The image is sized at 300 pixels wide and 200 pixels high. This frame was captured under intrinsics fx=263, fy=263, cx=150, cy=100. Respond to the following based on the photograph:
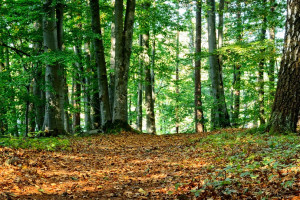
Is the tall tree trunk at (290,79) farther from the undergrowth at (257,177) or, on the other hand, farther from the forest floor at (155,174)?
the undergrowth at (257,177)

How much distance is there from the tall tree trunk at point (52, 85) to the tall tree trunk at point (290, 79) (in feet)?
27.6

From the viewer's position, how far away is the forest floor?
147 inches

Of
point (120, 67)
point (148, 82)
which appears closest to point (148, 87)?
point (148, 82)

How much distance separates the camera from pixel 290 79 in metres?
7.44

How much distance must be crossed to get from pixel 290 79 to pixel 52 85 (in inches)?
347

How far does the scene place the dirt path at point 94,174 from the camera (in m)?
4.25

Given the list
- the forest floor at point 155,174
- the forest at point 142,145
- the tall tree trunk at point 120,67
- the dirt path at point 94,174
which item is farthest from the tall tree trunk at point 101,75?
the forest floor at point 155,174

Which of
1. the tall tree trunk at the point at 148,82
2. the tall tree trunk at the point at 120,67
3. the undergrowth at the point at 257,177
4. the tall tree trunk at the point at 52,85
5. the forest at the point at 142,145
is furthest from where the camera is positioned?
the tall tree trunk at the point at 148,82

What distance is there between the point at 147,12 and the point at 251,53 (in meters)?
6.17

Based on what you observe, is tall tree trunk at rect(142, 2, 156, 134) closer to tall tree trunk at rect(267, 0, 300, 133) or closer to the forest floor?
the forest floor

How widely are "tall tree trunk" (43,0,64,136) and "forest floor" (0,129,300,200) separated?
3.29m

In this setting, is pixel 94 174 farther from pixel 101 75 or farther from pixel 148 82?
pixel 148 82

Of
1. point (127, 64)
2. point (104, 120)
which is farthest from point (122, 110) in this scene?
point (127, 64)

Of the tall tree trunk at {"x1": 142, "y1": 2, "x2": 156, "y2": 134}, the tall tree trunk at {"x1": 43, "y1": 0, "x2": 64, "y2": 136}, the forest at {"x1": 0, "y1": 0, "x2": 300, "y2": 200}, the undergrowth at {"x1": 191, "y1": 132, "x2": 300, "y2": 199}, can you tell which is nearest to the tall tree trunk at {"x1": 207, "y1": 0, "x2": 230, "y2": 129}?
the forest at {"x1": 0, "y1": 0, "x2": 300, "y2": 200}
